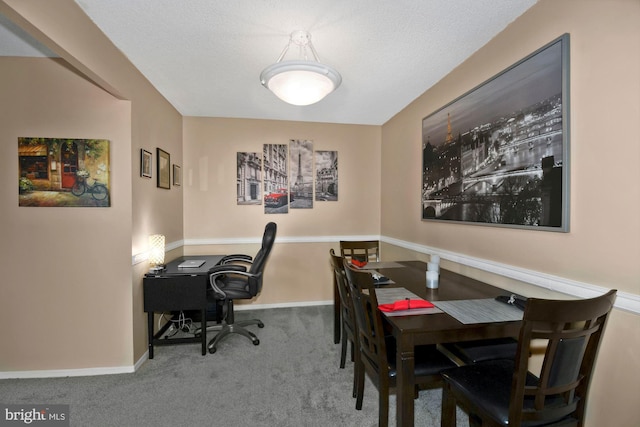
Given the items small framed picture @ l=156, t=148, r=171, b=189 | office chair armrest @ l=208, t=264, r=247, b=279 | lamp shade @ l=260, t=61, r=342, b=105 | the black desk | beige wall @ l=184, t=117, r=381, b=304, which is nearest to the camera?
lamp shade @ l=260, t=61, r=342, b=105

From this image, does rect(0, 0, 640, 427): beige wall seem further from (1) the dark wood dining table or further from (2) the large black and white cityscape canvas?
(1) the dark wood dining table

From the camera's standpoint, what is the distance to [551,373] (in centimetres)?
112

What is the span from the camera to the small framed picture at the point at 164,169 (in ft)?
9.93

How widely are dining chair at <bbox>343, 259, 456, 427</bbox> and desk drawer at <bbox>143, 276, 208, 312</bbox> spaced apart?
1.61 metres

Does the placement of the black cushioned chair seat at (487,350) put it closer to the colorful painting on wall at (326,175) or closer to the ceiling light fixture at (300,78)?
the ceiling light fixture at (300,78)

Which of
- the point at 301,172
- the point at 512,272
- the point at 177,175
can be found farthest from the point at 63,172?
the point at 512,272

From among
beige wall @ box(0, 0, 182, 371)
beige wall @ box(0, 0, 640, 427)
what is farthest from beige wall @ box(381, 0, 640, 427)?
beige wall @ box(0, 0, 182, 371)

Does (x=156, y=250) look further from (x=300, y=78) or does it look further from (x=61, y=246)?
(x=300, y=78)

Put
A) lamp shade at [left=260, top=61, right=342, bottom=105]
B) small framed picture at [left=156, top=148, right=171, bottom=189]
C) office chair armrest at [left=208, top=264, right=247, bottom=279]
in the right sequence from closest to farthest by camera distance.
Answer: lamp shade at [left=260, top=61, right=342, bottom=105] → office chair armrest at [left=208, top=264, right=247, bottom=279] → small framed picture at [left=156, top=148, right=171, bottom=189]

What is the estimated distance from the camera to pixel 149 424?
5.94 feet

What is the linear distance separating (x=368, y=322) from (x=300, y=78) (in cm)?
162

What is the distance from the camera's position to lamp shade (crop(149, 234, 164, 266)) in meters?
2.73

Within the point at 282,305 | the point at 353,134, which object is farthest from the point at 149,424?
the point at 353,134

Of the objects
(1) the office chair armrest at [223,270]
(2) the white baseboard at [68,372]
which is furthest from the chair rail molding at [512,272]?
(2) the white baseboard at [68,372]
